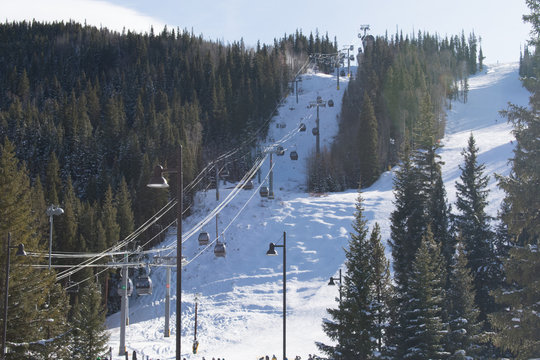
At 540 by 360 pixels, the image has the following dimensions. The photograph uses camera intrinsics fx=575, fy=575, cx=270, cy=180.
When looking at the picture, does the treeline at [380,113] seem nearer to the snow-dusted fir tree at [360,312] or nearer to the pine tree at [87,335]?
the snow-dusted fir tree at [360,312]

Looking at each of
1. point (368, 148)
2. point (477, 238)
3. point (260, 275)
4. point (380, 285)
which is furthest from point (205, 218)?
point (380, 285)

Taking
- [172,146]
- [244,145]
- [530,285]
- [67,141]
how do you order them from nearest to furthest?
[530,285]
[172,146]
[67,141]
[244,145]

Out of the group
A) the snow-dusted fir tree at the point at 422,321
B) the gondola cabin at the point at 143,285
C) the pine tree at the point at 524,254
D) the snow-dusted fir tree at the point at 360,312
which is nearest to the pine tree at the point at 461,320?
the snow-dusted fir tree at the point at 422,321

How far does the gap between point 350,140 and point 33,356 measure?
72029 millimetres

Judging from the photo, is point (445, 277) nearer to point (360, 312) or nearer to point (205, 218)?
point (360, 312)

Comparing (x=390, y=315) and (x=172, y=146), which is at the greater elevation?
(x=172, y=146)

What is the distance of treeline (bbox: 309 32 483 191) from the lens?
77188 millimetres

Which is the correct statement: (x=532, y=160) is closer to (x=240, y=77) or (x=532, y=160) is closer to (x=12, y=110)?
(x=12, y=110)

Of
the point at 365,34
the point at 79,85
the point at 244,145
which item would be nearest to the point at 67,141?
the point at 244,145

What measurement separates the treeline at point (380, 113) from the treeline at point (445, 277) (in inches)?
365

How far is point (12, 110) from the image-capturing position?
318ft

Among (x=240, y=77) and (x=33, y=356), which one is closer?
(x=33, y=356)

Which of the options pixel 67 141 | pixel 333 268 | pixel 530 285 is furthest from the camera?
pixel 67 141

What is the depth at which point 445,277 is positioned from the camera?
29.6 meters
